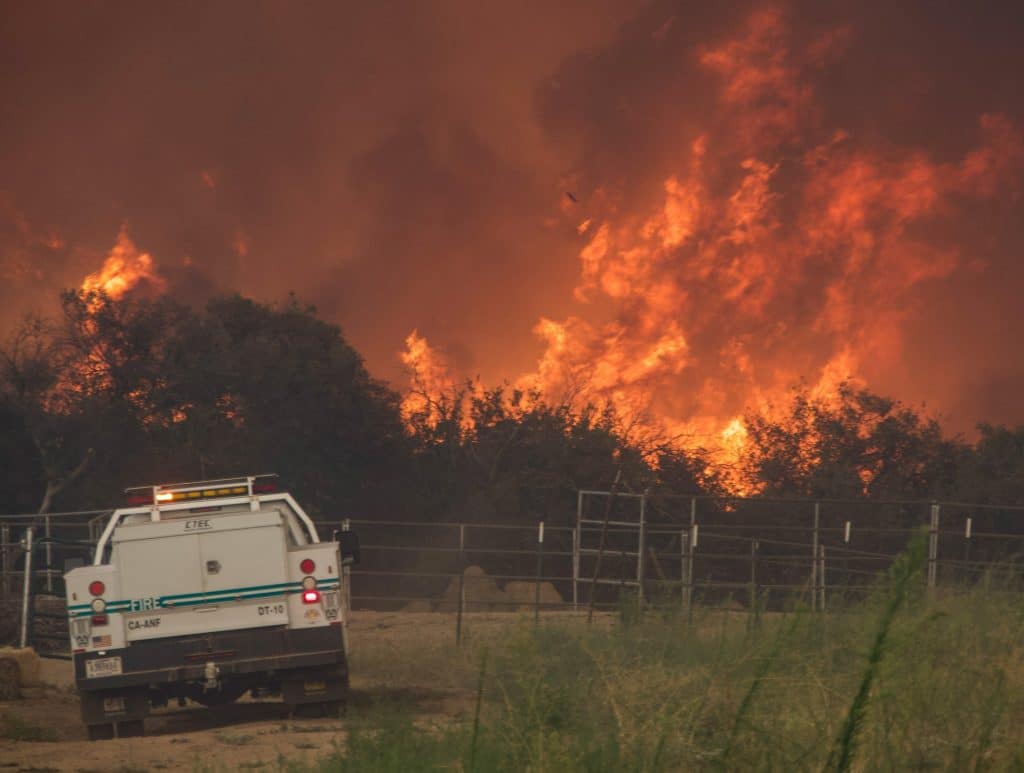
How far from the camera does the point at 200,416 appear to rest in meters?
41.4

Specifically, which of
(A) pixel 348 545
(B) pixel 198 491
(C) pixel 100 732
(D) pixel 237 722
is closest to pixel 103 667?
(C) pixel 100 732

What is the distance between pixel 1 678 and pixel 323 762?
343 inches

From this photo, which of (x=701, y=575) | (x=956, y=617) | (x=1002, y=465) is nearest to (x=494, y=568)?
(x=701, y=575)

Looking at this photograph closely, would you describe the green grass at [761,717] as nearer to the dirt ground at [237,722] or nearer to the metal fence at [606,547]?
the dirt ground at [237,722]

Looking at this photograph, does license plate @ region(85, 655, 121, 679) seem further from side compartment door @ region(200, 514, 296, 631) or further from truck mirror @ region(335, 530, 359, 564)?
truck mirror @ region(335, 530, 359, 564)

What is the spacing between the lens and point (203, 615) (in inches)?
523

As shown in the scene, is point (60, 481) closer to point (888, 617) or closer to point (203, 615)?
point (203, 615)

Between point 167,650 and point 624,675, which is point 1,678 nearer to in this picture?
point 167,650

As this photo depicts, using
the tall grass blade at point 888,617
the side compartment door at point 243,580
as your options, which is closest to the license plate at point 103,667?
the side compartment door at point 243,580

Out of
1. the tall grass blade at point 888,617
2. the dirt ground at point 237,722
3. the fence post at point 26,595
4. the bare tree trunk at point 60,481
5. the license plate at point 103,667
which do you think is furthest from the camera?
the bare tree trunk at point 60,481

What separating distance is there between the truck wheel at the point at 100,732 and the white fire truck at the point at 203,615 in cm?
1

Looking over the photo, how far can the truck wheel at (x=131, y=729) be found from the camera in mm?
13445

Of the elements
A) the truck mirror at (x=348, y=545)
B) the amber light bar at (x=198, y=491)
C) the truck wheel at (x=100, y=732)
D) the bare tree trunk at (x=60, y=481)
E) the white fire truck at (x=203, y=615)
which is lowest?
the truck wheel at (x=100, y=732)

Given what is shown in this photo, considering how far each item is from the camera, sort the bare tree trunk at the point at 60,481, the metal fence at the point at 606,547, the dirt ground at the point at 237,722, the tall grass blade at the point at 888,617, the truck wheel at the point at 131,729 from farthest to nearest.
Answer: the bare tree trunk at the point at 60,481 → the metal fence at the point at 606,547 → the truck wheel at the point at 131,729 → the dirt ground at the point at 237,722 → the tall grass blade at the point at 888,617
